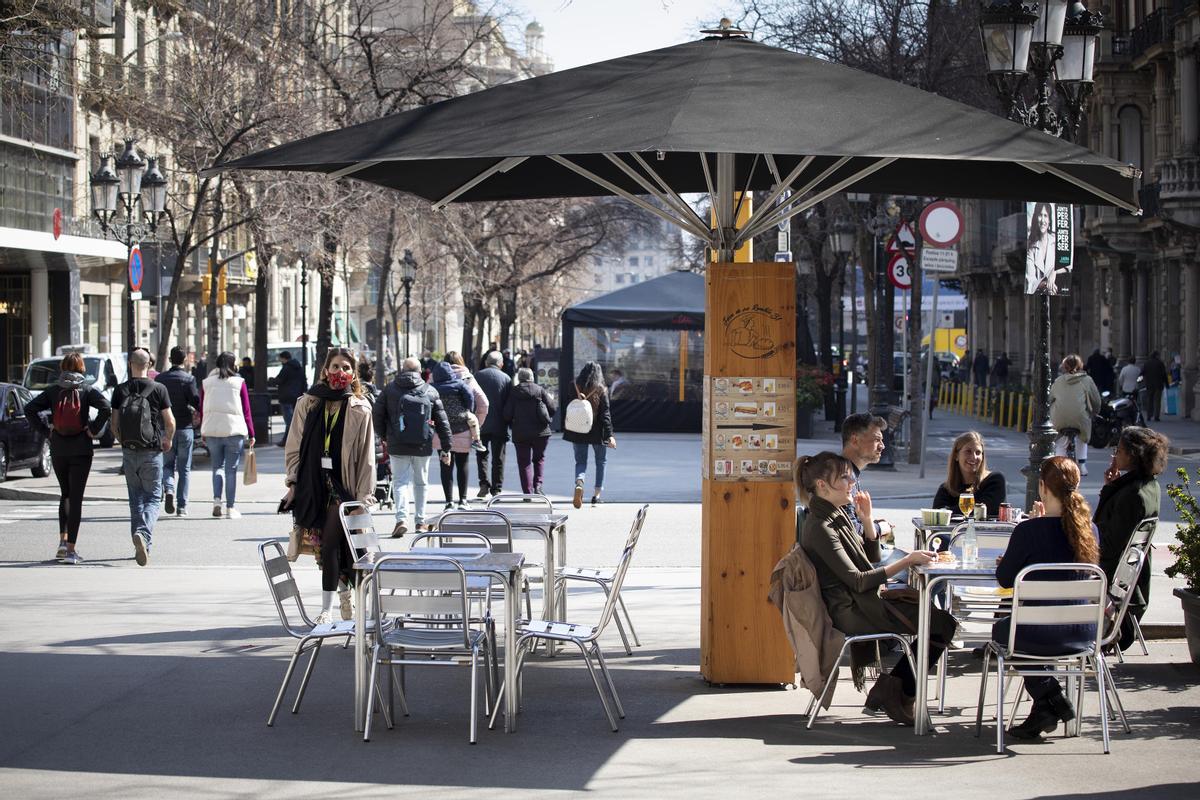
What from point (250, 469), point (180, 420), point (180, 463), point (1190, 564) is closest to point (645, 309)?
point (250, 469)

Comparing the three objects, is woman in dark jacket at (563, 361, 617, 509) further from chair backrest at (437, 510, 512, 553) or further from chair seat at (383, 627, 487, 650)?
chair seat at (383, 627, 487, 650)

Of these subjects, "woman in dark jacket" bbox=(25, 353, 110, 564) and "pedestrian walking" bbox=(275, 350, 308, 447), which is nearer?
"woman in dark jacket" bbox=(25, 353, 110, 564)

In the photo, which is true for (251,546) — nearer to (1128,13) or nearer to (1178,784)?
(1178,784)

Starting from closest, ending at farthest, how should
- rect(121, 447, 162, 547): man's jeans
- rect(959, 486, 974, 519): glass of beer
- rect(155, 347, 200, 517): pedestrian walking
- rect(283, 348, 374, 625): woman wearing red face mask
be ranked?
rect(959, 486, 974, 519): glass of beer
rect(283, 348, 374, 625): woman wearing red face mask
rect(121, 447, 162, 547): man's jeans
rect(155, 347, 200, 517): pedestrian walking

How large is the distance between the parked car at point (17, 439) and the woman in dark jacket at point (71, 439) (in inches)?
315

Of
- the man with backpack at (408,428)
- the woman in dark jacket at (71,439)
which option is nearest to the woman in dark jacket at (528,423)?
the man with backpack at (408,428)

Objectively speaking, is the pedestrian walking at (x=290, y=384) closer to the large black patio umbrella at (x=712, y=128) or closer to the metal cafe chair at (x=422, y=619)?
the large black patio umbrella at (x=712, y=128)

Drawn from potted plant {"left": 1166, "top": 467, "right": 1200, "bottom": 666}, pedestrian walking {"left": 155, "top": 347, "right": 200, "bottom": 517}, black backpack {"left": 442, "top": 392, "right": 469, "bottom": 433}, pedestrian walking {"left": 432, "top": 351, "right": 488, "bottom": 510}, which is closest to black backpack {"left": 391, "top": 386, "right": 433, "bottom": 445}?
pedestrian walking {"left": 432, "top": 351, "right": 488, "bottom": 510}

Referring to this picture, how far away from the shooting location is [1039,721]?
7379mm

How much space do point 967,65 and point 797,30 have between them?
3.32 metres

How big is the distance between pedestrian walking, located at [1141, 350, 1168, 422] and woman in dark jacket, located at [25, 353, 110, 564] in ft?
91.5

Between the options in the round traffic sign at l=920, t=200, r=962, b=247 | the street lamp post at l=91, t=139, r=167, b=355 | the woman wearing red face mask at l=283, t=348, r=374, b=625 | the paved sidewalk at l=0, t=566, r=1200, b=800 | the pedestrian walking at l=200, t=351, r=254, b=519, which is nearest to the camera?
the paved sidewalk at l=0, t=566, r=1200, b=800

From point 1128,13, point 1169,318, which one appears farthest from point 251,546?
point 1128,13

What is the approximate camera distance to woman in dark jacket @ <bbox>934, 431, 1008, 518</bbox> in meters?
9.95
